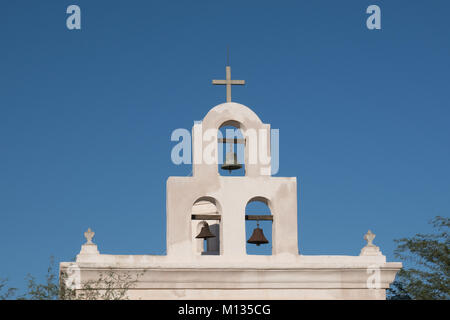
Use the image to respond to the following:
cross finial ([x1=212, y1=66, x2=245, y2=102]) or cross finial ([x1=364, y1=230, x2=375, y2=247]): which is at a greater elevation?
cross finial ([x1=212, y1=66, x2=245, y2=102])

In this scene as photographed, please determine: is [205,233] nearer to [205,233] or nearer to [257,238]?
[205,233]

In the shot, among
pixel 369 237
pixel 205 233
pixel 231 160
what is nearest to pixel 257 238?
pixel 205 233

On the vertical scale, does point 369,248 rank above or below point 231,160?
below

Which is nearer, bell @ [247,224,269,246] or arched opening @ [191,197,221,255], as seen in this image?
bell @ [247,224,269,246]

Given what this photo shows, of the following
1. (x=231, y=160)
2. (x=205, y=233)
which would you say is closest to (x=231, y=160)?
(x=231, y=160)

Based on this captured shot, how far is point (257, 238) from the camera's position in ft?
105

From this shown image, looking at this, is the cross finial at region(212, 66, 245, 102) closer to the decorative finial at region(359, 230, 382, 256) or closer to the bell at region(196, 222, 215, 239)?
the bell at region(196, 222, 215, 239)

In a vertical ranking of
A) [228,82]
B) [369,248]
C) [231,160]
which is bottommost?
[369,248]

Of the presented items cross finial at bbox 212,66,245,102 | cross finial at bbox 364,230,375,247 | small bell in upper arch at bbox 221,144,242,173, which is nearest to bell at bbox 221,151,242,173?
small bell in upper arch at bbox 221,144,242,173

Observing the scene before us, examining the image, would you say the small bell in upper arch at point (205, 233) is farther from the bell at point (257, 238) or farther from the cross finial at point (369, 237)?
the cross finial at point (369, 237)

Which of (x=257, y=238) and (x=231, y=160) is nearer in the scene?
(x=257, y=238)

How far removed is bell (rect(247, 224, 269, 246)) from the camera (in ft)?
105

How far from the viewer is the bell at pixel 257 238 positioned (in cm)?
3194

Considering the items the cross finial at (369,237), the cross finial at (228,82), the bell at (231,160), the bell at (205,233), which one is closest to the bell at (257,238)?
the bell at (205,233)
